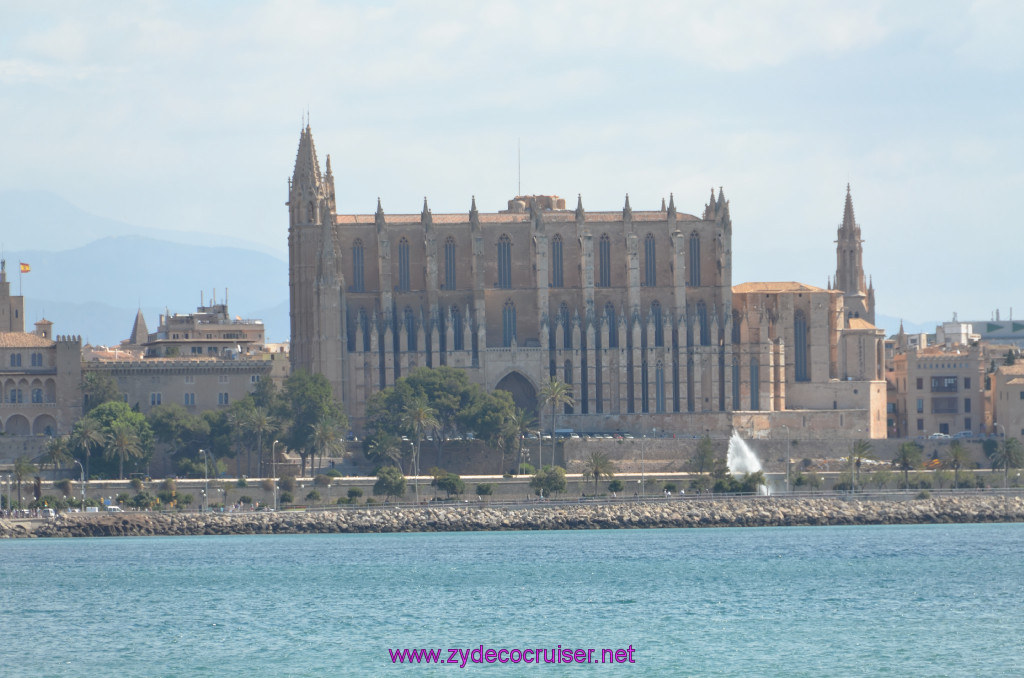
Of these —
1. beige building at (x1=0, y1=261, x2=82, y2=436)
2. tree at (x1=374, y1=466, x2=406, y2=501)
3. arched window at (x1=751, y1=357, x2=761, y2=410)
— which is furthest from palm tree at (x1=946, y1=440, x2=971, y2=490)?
beige building at (x1=0, y1=261, x2=82, y2=436)

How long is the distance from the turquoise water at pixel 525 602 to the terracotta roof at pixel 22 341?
25921 mm

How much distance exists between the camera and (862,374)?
117m

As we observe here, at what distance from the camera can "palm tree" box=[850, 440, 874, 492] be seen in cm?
9912

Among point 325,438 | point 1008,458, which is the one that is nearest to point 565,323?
point 325,438

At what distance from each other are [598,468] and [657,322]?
774 inches

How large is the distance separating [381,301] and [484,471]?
1379 centimetres

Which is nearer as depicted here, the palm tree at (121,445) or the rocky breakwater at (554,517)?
the rocky breakwater at (554,517)

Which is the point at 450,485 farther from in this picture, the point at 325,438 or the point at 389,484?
the point at 325,438

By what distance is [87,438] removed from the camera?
99188 mm

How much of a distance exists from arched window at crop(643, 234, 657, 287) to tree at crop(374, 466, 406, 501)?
26881 millimetres

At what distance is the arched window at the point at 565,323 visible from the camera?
115438 mm

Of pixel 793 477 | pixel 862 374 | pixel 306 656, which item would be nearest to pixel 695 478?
pixel 793 477

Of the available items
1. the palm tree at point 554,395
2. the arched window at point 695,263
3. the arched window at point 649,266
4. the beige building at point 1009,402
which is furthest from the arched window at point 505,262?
the beige building at point 1009,402

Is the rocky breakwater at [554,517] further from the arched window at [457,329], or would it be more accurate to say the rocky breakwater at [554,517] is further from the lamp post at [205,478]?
the arched window at [457,329]
